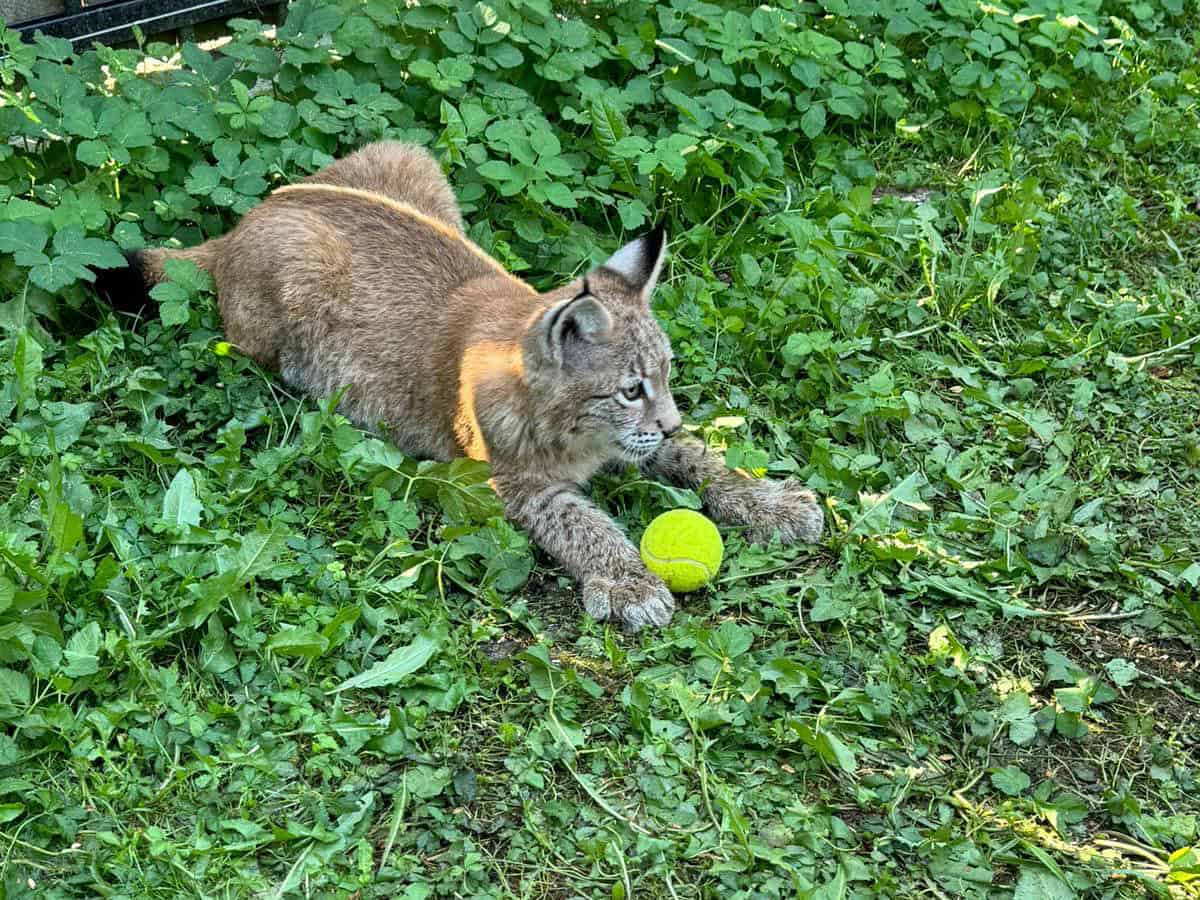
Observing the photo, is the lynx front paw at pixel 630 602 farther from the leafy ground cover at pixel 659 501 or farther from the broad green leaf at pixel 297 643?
the broad green leaf at pixel 297 643

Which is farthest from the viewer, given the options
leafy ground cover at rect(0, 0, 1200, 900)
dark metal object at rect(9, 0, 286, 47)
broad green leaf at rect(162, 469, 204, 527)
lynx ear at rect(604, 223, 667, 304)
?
dark metal object at rect(9, 0, 286, 47)

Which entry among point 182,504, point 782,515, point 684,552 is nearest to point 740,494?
point 782,515

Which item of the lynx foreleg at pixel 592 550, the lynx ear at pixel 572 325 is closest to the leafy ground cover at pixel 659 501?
the lynx foreleg at pixel 592 550

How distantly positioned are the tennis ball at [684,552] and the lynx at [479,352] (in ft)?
0.19

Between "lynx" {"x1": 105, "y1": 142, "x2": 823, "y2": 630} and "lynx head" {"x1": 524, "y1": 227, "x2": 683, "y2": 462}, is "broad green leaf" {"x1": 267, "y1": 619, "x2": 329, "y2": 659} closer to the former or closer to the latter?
"lynx" {"x1": 105, "y1": 142, "x2": 823, "y2": 630}

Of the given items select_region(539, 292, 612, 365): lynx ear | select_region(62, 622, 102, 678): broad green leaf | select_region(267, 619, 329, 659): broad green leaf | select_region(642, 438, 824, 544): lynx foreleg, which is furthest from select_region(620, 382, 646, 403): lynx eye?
select_region(62, 622, 102, 678): broad green leaf

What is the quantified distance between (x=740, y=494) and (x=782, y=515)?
7.8 inches

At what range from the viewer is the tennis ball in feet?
13.8

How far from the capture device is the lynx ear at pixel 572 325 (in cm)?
425

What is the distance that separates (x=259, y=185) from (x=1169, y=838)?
4.00 meters

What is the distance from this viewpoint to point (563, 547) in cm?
438

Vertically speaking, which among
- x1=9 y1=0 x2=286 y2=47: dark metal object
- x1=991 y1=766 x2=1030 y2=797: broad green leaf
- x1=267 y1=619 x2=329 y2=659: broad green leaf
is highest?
x1=9 y1=0 x2=286 y2=47: dark metal object

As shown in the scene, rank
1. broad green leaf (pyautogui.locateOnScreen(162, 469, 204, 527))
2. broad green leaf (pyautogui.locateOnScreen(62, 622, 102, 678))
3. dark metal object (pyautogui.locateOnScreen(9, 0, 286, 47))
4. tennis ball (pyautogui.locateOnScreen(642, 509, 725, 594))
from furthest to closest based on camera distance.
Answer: dark metal object (pyautogui.locateOnScreen(9, 0, 286, 47)), tennis ball (pyautogui.locateOnScreen(642, 509, 725, 594)), broad green leaf (pyautogui.locateOnScreen(162, 469, 204, 527)), broad green leaf (pyautogui.locateOnScreen(62, 622, 102, 678))

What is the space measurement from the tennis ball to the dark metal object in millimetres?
3598
